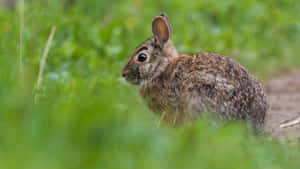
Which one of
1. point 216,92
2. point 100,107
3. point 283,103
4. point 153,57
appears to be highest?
point 153,57

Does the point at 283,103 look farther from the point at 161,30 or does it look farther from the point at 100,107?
the point at 100,107

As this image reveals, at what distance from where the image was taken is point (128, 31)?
8.09 metres

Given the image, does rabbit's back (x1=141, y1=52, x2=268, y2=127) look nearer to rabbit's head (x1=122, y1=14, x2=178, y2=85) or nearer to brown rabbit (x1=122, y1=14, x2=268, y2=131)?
brown rabbit (x1=122, y1=14, x2=268, y2=131)

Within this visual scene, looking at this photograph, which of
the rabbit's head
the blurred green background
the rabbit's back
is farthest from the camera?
the rabbit's head

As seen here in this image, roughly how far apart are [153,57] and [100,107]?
264 cm

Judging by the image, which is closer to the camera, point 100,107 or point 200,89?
point 100,107

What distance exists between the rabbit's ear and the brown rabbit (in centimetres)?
24

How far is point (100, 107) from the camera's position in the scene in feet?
8.63

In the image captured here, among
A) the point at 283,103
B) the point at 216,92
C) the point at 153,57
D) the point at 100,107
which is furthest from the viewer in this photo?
the point at 283,103

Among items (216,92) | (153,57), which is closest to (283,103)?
(153,57)

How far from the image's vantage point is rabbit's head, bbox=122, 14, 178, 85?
17.0 feet

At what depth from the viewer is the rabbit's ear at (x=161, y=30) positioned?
525 centimetres

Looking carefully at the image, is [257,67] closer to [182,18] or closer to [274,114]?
[182,18]

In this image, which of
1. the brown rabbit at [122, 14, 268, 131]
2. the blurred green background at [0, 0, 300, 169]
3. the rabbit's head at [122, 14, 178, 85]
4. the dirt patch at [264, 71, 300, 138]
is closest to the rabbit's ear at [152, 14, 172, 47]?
the rabbit's head at [122, 14, 178, 85]
